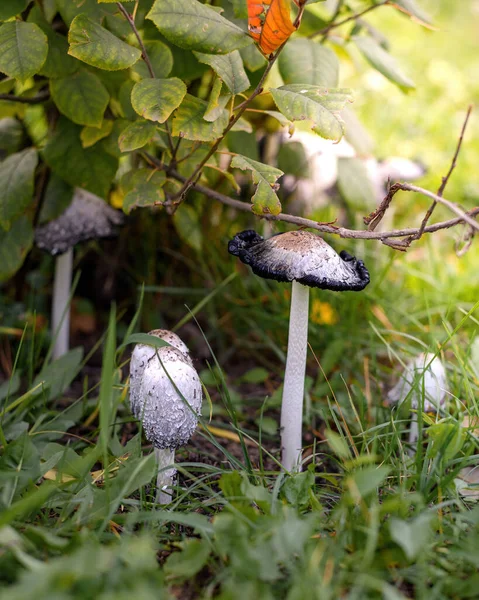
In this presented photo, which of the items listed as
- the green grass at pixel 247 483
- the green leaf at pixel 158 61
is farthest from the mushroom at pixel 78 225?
the green leaf at pixel 158 61

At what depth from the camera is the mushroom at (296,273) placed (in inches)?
54.6

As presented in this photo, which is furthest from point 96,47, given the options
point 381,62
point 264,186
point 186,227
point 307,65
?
point 381,62

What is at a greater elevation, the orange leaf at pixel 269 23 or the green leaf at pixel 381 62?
the orange leaf at pixel 269 23

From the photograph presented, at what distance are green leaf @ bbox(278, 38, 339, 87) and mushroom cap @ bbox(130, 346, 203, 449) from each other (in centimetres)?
81

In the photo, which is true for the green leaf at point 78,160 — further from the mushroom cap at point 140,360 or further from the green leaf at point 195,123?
the mushroom cap at point 140,360

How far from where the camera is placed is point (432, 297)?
254cm

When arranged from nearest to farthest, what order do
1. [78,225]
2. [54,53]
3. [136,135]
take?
[136,135]
[54,53]
[78,225]

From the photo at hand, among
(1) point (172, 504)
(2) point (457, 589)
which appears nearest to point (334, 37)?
(1) point (172, 504)

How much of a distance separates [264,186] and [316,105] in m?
0.20

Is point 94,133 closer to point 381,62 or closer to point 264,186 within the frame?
point 264,186

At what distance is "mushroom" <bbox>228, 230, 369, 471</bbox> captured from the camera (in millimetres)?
1386

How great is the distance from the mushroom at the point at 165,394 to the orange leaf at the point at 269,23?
684 millimetres

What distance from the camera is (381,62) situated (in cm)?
182

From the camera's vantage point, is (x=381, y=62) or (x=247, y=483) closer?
(x=247, y=483)
